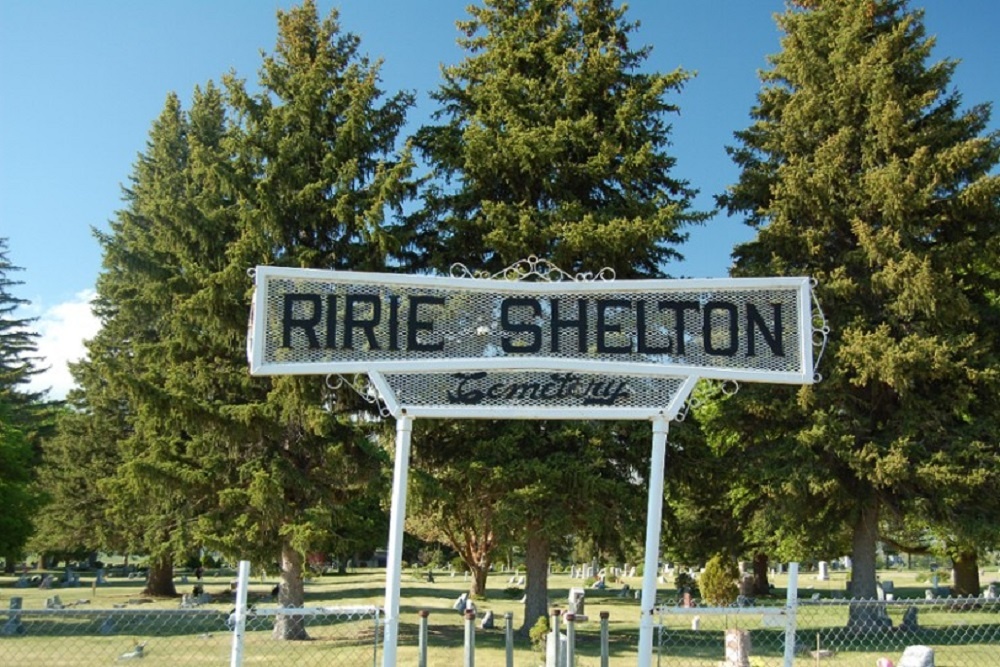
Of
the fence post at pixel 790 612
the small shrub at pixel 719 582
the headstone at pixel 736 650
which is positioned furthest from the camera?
the small shrub at pixel 719 582

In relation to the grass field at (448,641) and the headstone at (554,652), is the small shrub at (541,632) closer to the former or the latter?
the grass field at (448,641)

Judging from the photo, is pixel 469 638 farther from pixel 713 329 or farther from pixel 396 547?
pixel 713 329

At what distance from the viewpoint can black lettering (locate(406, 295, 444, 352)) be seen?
24.7ft

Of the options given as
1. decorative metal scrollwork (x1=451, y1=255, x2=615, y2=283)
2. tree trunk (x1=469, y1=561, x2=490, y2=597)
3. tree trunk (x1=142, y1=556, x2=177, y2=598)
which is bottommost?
tree trunk (x1=142, y1=556, x2=177, y2=598)

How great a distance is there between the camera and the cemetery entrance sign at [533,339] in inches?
292

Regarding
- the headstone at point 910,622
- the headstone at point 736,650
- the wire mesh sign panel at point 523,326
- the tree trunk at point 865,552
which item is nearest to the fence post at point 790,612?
the wire mesh sign panel at point 523,326

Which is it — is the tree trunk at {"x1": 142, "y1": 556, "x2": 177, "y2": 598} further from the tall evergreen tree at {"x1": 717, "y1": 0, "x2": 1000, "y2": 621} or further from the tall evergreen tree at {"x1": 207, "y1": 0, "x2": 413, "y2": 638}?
the tall evergreen tree at {"x1": 717, "y1": 0, "x2": 1000, "y2": 621}

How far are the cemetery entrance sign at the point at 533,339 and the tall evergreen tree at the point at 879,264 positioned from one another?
1019 cm

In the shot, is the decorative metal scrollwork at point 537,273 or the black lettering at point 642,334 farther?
the decorative metal scrollwork at point 537,273

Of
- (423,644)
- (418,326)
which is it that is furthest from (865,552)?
(418,326)

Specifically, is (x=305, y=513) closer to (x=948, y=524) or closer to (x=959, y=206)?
(x=948, y=524)

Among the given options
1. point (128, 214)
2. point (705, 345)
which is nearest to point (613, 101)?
point (705, 345)

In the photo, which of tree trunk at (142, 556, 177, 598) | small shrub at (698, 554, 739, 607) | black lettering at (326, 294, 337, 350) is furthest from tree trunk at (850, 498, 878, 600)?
tree trunk at (142, 556, 177, 598)

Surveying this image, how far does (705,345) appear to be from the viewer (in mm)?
7535
